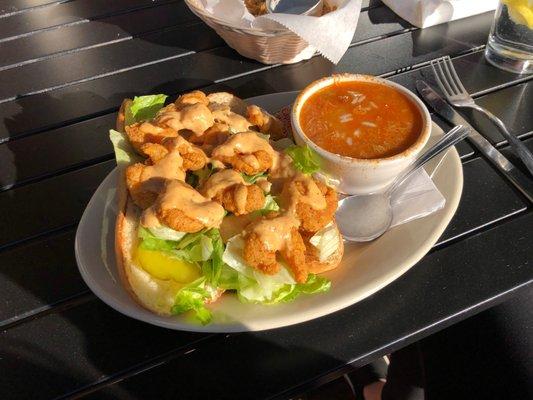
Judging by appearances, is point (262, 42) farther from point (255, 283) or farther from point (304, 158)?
point (255, 283)

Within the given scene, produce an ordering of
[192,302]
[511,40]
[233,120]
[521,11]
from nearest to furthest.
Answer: [192,302] < [233,120] < [521,11] < [511,40]

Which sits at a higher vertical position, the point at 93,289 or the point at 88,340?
the point at 93,289

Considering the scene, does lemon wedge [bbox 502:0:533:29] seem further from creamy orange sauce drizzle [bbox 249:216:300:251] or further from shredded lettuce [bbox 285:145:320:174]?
creamy orange sauce drizzle [bbox 249:216:300:251]

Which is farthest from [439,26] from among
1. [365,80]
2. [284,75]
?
[365,80]

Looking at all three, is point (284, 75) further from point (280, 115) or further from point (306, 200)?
point (306, 200)

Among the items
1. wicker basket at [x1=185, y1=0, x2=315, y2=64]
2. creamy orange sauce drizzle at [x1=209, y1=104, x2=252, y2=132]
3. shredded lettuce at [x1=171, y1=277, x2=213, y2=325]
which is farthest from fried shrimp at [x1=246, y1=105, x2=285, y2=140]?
shredded lettuce at [x1=171, y1=277, x2=213, y2=325]

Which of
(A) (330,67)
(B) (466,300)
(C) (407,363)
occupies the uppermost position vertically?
(A) (330,67)

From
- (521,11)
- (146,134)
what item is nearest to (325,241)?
(146,134)
